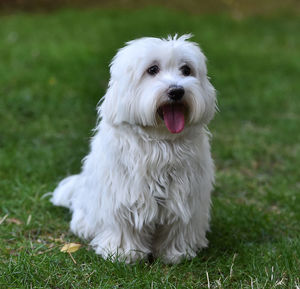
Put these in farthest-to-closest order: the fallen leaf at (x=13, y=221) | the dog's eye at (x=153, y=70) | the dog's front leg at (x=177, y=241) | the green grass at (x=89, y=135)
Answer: the fallen leaf at (x=13, y=221), the dog's front leg at (x=177, y=241), the green grass at (x=89, y=135), the dog's eye at (x=153, y=70)

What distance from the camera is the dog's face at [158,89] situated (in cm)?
300

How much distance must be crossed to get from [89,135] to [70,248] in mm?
2157

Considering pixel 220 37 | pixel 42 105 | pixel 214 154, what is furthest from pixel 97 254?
pixel 220 37

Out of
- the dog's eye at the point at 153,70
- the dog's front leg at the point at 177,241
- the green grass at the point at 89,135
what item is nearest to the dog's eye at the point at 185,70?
the dog's eye at the point at 153,70

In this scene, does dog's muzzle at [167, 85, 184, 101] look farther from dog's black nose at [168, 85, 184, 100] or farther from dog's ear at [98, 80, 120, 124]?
dog's ear at [98, 80, 120, 124]

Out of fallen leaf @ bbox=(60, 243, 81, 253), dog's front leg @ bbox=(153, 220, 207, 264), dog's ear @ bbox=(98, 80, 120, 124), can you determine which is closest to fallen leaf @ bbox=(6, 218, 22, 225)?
fallen leaf @ bbox=(60, 243, 81, 253)

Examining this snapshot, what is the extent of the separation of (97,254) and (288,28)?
28.8ft

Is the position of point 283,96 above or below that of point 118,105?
below

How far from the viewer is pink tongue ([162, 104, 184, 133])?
10.1ft

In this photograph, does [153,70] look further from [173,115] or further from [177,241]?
[177,241]

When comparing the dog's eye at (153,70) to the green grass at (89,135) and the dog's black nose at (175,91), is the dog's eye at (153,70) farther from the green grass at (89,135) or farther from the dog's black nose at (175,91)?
the green grass at (89,135)

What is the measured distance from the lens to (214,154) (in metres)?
5.51

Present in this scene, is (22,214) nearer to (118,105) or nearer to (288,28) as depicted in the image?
(118,105)

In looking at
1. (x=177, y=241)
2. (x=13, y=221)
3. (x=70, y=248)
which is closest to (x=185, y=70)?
(x=177, y=241)
